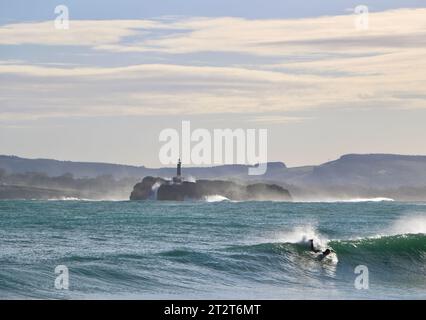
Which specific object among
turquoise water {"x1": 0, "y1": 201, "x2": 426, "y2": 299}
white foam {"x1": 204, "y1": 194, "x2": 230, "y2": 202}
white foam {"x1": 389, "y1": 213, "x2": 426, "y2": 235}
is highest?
white foam {"x1": 204, "y1": 194, "x2": 230, "y2": 202}

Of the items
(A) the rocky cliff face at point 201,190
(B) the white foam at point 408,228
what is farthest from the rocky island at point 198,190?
(B) the white foam at point 408,228

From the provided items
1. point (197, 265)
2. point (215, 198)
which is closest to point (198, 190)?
point (215, 198)

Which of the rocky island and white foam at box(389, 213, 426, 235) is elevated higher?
the rocky island

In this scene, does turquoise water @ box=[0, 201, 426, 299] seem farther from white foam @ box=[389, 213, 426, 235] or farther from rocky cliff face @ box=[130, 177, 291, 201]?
rocky cliff face @ box=[130, 177, 291, 201]

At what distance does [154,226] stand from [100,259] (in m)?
22.4

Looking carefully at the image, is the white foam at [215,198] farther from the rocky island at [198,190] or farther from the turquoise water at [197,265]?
the turquoise water at [197,265]

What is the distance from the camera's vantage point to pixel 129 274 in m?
29.7

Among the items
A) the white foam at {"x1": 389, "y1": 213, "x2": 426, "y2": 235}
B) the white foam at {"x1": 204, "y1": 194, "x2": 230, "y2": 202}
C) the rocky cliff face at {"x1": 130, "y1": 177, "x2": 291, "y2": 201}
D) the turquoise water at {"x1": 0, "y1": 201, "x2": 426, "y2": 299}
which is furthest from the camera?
the white foam at {"x1": 204, "y1": 194, "x2": 230, "y2": 202}

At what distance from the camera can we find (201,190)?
158750 millimetres

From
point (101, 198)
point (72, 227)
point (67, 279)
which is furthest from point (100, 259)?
point (101, 198)

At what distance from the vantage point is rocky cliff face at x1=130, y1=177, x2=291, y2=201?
157 meters

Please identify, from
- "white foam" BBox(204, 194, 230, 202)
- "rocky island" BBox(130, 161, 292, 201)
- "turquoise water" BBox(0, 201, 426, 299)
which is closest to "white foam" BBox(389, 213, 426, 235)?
"turquoise water" BBox(0, 201, 426, 299)
